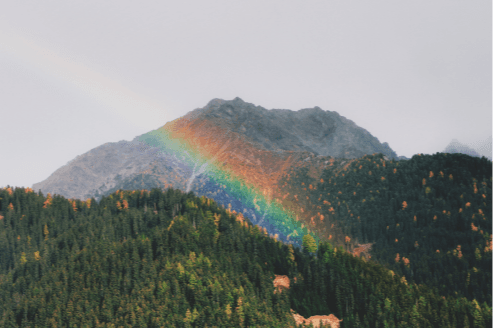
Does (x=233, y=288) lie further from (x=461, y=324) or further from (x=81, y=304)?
(x=461, y=324)

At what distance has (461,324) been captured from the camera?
187 m

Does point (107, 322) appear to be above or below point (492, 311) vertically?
above

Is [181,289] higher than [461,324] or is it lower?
higher

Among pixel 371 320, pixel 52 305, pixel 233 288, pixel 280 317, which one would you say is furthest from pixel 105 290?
pixel 371 320

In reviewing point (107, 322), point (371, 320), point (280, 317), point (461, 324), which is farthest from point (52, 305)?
point (461, 324)

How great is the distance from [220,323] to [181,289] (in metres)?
33.6

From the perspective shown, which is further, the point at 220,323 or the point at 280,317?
the point at 280,317

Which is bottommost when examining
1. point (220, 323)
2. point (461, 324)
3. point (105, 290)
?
point (461, 324)

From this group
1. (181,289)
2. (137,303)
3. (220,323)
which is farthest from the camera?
(181,289)

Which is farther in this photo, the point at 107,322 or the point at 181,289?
the point at 181,289

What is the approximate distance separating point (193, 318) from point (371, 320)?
312 ft

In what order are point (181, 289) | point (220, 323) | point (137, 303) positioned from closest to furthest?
point (220, 323)
point (137, 303)
point (181, 289)

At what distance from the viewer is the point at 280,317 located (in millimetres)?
190250

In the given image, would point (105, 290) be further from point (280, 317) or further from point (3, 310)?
point (280, 317)
